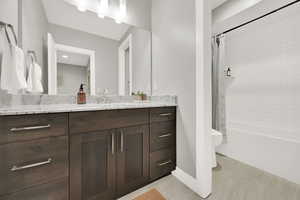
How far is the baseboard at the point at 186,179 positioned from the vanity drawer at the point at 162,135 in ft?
1.04

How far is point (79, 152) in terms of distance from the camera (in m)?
1.03

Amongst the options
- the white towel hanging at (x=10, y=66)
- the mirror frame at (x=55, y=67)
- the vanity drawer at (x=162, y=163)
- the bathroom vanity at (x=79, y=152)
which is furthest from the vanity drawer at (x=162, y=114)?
the white towel hanging at (x=10, y=66)

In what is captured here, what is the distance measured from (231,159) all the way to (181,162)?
1.11 meters

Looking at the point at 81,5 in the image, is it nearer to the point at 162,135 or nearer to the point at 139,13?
the point at 139,13

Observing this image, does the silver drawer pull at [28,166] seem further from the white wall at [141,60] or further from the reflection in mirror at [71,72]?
the white wall at [141,60]

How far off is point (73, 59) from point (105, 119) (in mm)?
960

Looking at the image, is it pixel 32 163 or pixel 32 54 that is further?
pixel 32 54

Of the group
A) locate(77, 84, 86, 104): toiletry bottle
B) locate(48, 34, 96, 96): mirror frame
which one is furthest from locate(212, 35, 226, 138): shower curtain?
locate(77, 84, 86, 104): toiletry bottle

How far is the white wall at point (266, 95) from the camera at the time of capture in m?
1.68

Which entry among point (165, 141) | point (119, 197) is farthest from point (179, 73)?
point (119, 197)

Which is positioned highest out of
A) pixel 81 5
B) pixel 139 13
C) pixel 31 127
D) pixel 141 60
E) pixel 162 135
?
pixel 139 13

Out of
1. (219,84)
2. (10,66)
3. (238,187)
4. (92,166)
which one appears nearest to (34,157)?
(92,166)

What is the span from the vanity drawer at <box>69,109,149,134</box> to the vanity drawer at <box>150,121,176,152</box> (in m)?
Result: 0.17

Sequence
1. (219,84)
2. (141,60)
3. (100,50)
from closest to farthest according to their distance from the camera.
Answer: (100,50)
(141,60)
(219,84)
